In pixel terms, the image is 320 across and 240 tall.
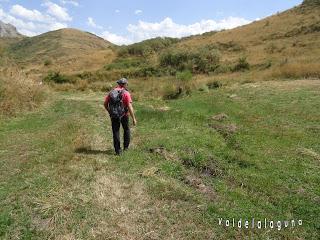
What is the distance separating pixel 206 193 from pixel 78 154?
361 centimetres

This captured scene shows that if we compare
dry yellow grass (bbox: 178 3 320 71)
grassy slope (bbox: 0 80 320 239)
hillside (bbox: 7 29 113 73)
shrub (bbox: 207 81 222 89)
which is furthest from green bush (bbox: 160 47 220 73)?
hillside (bbox: 7 29 113 73)

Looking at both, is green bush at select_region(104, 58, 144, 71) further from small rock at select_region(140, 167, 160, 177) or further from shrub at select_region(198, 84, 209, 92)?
small rock at select_region(140, 167, 160, 177)

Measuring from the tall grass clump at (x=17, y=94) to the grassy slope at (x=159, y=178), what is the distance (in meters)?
2.34

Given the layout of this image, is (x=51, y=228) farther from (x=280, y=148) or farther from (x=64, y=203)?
(x=280, y=148)

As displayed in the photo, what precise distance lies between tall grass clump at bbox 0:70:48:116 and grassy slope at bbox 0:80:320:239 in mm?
2338

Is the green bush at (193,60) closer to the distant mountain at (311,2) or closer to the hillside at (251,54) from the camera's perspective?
the hillside at (251,54)

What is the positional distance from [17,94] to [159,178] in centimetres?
1199

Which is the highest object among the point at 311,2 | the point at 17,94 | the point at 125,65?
the point at 311,2

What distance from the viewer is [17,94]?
18.9m

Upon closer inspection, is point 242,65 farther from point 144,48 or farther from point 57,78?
point 144,48

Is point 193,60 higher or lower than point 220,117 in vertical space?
higher

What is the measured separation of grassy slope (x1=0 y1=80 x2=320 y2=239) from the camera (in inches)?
272

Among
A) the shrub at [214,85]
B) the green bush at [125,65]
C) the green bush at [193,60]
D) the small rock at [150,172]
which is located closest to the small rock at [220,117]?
the small rock at [150,172]

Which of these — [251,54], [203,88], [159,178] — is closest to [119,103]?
Result: [159,178]
